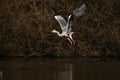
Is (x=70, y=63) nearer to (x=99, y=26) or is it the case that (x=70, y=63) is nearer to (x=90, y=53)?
(x=90, y=53)

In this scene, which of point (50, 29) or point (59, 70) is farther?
point (50, 29)

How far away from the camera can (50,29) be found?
1938cm

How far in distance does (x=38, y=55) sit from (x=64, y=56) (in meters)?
1.04

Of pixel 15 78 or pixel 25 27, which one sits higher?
pixel 25 27

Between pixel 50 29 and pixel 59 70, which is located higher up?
pixel 50 29

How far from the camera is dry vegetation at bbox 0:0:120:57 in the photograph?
18938mm

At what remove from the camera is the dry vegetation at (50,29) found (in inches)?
746

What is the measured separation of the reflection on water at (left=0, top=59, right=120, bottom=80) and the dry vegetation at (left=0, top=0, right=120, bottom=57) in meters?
1.17

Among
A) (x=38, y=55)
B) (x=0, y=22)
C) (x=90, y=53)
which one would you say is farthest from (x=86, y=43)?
(x=0, y=22)

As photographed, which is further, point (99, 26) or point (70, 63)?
point (99, 26)

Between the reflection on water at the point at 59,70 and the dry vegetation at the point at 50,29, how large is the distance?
1.17 m

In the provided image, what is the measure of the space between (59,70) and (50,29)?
175 inches

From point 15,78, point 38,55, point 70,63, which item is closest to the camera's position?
point 15,78

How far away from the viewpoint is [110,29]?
64.6ft
